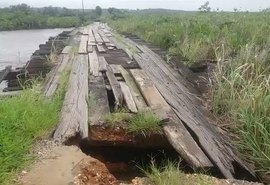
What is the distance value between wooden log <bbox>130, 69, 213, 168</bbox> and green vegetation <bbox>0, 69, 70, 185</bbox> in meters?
1.17

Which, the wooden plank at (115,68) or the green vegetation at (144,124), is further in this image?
the wooden plank at (115,68)

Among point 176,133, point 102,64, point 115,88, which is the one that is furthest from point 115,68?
point 176,133

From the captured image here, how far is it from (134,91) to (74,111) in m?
1.20

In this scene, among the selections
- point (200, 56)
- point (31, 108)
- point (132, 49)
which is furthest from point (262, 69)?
point (132, 49)

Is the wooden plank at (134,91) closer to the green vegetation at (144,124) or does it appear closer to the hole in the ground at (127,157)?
the green vegetation at (144,124)

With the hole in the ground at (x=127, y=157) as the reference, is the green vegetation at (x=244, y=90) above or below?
above

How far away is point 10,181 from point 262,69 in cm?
357

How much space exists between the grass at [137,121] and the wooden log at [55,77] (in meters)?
1.32

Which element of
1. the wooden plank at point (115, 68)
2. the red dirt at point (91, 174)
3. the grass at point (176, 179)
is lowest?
the red dirt at point (91, 174)

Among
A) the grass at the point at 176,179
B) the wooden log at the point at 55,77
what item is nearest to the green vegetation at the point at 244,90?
the grass at the point at 176,179

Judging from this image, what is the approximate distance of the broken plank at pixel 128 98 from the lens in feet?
14.1

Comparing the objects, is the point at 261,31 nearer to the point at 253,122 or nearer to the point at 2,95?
the point at 253,122

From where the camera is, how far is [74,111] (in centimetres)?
422

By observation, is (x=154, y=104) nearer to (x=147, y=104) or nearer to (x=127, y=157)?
(x=147, y=104)
